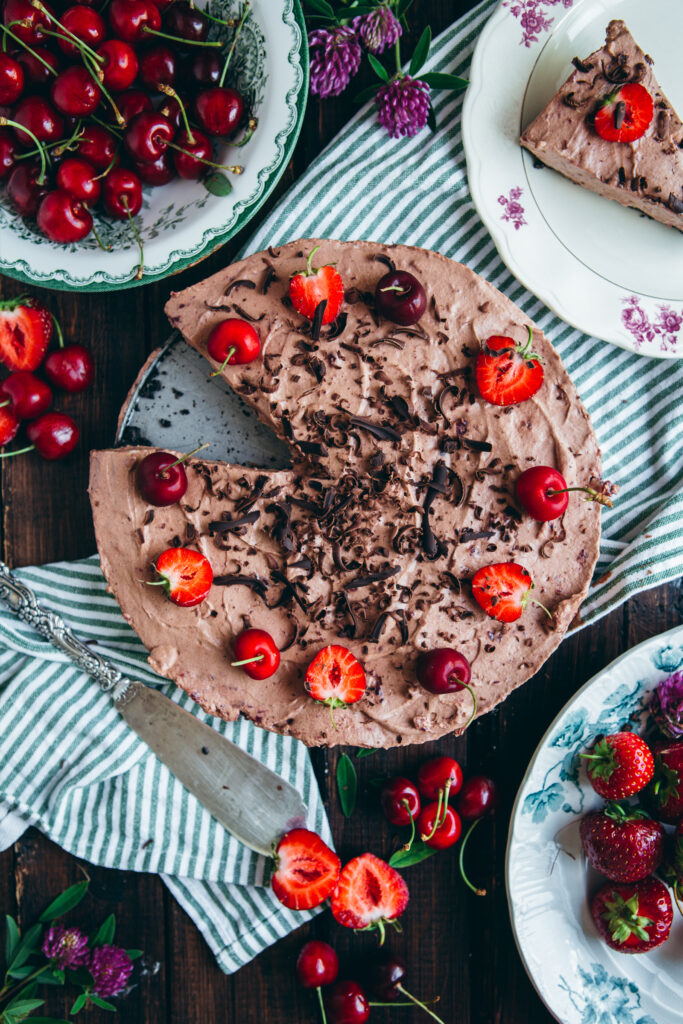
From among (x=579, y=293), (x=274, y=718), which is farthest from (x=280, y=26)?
(x=274, y=718)

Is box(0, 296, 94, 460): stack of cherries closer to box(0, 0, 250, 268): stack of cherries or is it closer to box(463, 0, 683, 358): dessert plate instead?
box(0, 0, 250, 268): stack of cherries

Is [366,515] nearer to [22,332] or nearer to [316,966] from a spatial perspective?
[22,332]

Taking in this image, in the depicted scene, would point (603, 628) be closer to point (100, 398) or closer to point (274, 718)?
point (274, 718)

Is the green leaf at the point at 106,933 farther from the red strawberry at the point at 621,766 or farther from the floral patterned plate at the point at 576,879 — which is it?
the red strawberry at the point at 621,766

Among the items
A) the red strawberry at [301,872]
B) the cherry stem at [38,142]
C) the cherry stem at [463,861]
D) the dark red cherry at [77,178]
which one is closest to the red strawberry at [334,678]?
the red strawberry at [301,872]

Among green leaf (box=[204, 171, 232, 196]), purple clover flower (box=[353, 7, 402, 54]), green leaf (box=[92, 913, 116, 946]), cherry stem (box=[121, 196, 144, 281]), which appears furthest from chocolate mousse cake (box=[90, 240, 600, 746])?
green leaf (box=[92, 913, 116, 946])
